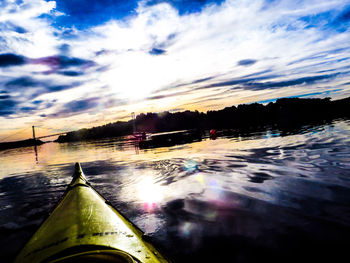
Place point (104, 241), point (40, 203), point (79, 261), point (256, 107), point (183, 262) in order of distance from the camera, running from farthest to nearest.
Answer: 1. point (256, 107)
2. point (40, 203)
3. point (183, 262)
4. point (104, 241)
5. point (79, 261)

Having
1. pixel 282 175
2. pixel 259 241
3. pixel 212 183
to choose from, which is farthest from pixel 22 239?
pixel 282 175

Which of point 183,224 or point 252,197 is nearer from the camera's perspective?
point 183,224

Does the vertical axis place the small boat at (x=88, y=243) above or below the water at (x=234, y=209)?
above

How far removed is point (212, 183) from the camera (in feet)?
24.9

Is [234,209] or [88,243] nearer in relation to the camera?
[88,243]

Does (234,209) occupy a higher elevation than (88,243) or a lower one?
lower

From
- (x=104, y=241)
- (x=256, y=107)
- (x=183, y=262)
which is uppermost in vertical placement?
(x=256, y=107)

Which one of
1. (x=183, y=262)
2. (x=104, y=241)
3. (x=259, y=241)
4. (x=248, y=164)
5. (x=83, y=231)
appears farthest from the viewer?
(x=248, y=164)

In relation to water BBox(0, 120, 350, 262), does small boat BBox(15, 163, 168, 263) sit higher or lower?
higher

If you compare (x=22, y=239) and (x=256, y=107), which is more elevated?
(x=256, y=107)

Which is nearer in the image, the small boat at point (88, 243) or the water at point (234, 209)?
the small boat at point (88, 243)

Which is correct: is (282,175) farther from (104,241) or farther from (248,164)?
(104,241)

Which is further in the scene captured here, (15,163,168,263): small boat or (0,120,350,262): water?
(0,120,350,262): water

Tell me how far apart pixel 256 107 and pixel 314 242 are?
14957 centimetres
